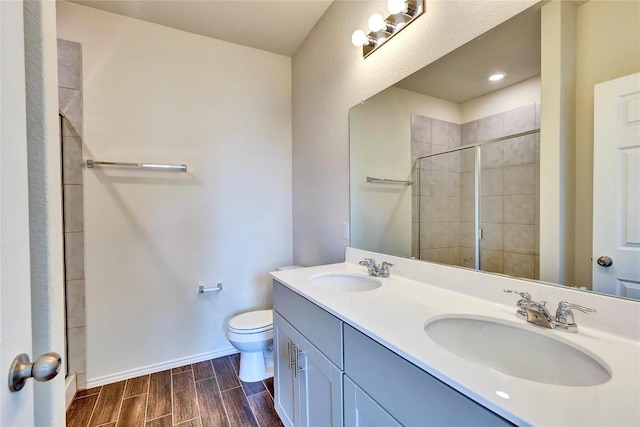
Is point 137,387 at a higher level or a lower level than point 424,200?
lower

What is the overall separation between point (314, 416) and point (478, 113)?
139 cm

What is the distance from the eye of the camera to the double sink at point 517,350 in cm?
69

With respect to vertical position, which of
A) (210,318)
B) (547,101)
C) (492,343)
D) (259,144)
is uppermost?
(259,144)

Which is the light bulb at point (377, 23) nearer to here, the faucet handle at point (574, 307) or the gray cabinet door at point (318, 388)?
the faucet handle at point (574, 307)

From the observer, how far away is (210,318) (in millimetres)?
2271

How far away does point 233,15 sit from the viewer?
1982 mm

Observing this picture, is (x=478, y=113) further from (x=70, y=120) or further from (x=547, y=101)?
(x=70, y=120)

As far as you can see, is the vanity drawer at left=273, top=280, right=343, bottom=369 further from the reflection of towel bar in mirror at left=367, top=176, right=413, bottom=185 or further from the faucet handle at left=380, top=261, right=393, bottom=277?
the reflection of towel bar in mirror at left=367, top=176, right=413, bottom=185

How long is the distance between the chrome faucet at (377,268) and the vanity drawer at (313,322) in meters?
0.46

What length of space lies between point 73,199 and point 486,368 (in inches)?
94.2

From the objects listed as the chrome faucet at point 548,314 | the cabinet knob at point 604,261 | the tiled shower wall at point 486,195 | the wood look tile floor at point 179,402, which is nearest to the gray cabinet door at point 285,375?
the wood look tile floor at point 179,402

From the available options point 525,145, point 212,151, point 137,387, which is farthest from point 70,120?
point 525,145

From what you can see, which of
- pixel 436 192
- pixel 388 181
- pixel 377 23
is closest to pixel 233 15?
pixel 377 23

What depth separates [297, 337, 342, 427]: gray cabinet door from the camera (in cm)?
99
